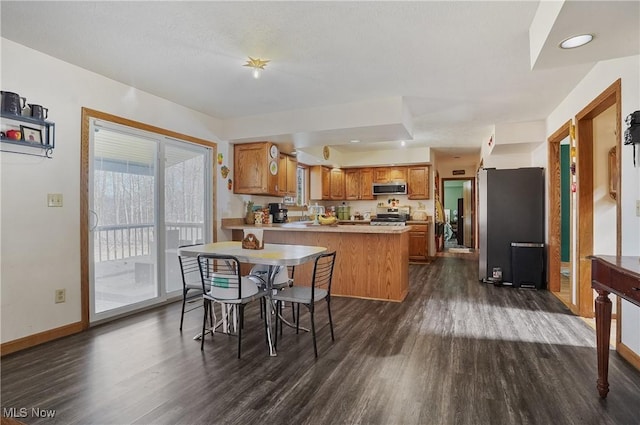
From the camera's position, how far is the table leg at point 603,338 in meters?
1.95

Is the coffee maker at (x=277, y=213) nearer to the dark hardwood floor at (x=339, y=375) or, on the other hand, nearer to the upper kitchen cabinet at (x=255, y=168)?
the upper kitchen cabinet at (x=255, y=168)

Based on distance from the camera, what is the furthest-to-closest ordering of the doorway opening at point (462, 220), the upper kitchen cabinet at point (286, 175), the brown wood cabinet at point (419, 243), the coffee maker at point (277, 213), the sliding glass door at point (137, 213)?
the doorway opening at point (462, 220) → the brown wood cabinet at point (419, 243) → the coffee maker at point (277, 213) → the upper kitchen cabinet at point (286, 175) → the sliding glass door at point (137, 213)

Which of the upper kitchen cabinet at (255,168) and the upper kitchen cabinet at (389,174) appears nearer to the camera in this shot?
the upper kitchen cabinet at (255,168)

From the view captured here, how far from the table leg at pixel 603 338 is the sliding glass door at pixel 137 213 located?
3.40 metres

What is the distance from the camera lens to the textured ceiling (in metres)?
2.14

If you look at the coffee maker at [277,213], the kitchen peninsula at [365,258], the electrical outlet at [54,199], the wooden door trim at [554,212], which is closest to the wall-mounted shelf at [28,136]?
the electrical outlet at [54,199]

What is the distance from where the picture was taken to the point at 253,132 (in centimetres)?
470

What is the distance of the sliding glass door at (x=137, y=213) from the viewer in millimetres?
3346

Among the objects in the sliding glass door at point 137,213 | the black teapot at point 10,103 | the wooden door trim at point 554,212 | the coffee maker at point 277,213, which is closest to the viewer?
the black teapot at point 10,103

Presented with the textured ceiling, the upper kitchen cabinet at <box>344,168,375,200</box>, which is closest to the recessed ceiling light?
the textured ceiling

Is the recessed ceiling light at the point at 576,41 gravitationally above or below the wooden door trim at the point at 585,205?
above

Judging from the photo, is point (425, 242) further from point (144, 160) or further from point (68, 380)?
point (68, 380)

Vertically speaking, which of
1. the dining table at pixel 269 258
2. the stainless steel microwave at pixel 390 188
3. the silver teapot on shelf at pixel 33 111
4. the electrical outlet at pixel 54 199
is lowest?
the dining table at pixel 269 258

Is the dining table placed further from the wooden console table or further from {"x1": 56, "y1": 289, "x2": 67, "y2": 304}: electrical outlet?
the wooden console table
